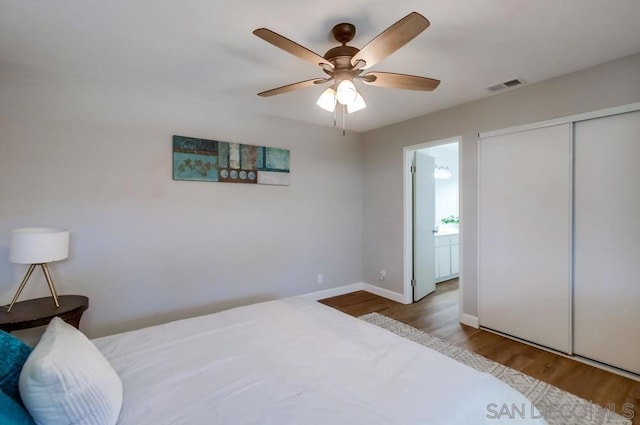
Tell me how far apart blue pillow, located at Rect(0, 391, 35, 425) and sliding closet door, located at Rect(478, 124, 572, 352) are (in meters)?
3.46

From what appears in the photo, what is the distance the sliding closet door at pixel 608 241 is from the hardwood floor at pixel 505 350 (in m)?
0.23

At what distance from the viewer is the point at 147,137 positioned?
115 inches

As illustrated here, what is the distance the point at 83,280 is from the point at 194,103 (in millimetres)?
1967

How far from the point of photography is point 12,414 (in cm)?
84

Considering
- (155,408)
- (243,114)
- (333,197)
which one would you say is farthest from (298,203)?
(155,408)

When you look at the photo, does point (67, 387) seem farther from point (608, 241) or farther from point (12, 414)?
point (608, 241)

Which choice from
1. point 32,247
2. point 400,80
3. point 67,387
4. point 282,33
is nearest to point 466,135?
point 400,80

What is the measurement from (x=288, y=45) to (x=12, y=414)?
5.83 ft

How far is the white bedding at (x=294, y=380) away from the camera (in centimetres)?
108

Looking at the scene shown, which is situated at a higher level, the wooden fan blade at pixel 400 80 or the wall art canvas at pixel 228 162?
the wooden fan blade at pixel 400 80

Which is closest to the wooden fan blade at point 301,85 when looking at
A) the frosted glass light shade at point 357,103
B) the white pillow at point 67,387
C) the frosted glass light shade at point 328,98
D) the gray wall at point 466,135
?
the frosted glass light shade at point 328,98

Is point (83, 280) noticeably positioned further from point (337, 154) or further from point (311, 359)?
point (337, 154)

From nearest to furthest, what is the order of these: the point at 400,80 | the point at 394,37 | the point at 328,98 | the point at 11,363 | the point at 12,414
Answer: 1. the point at 12,414
2. the point at 11,363
3. the point at 394,37
4. the point at 400,80
5. the point at 328,98

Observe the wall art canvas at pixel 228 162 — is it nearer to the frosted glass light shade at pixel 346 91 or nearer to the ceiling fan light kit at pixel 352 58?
the ceiling fan light kit at pixel 352 58
